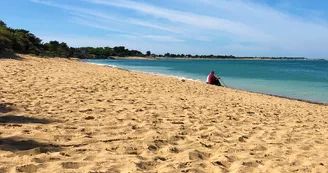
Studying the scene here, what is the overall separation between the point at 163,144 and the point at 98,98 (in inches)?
166

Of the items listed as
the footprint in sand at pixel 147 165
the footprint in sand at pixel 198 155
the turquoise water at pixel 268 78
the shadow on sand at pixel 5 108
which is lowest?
the turquoise water at pixel 268 78

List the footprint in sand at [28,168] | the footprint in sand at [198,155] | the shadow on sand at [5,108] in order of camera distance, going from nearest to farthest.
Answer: the footprint in sand at [28,168] < the footprint in sand at [198,155] < the shadow on sand at [5,108]

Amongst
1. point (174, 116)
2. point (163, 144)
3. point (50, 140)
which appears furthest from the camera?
point (174, 116)

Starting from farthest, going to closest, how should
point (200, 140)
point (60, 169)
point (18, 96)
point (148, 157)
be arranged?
point (18, 96) < point (200, 140) < point (148, 157) < point (60, 169)

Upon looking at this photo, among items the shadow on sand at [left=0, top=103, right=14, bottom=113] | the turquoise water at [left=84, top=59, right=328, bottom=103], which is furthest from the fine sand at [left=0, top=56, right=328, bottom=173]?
the turquoise water at [left=84, top=59, right=328, bottom=103]

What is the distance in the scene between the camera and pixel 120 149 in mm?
4398

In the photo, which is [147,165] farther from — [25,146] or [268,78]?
[268,78]

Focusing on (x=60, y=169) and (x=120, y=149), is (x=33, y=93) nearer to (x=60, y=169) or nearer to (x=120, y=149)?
(x=120, y=149)

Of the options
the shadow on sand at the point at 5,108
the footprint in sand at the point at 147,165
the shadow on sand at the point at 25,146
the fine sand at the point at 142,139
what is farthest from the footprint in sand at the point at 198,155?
the shadow on sand at the point at 5,108

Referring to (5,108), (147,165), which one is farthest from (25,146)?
(5,108)

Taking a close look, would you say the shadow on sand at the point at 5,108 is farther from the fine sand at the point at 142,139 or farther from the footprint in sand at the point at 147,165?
the footprint in sand at the point at 147,165

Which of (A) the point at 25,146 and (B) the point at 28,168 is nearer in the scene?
(B) the point at 28,168

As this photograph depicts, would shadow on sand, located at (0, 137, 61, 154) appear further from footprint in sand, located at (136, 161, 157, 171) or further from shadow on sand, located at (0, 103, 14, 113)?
shadow on sand, located at (0, 103, 14, 113)


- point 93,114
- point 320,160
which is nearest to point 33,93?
point 93,114
